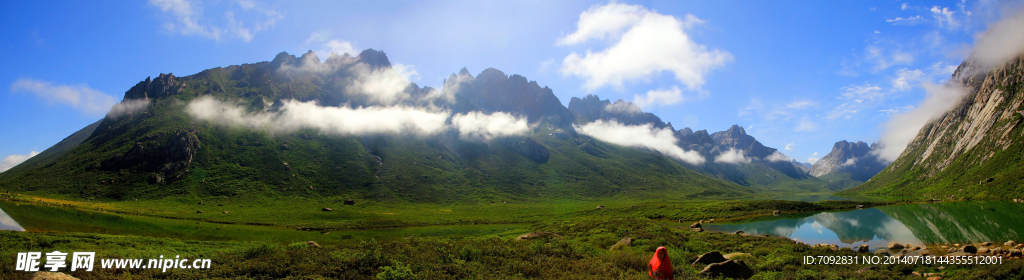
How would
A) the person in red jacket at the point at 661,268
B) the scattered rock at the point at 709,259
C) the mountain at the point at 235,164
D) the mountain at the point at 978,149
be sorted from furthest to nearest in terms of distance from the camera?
1. the mountain at the point at 235,164
2. the mountain at the point at 978,149
3. the scattered rock at the point at 709,259
4. the person in red jacket at the point at 661,268

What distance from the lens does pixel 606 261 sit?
78.1 ft

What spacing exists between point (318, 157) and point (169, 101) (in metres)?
83.5

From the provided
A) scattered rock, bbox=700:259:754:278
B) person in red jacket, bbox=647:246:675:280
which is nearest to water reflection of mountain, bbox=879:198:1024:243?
scattered rock, bbox=700:259:754:278

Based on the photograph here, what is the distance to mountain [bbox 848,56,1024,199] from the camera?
10300 cm

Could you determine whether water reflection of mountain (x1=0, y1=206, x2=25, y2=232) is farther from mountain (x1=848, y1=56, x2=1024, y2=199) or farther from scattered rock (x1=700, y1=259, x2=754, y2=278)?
mountain (x1=848, y1=56, x2=1024, y2=199)

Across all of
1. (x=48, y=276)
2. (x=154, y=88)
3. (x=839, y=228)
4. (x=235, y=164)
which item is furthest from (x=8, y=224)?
(x=154, y=88)

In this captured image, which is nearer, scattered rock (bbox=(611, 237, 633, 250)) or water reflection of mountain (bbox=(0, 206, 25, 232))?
scattered rock (bbox=(611, 237, 633, 250))

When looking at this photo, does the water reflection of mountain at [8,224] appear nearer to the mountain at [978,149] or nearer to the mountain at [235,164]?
the mountain at [235,164]

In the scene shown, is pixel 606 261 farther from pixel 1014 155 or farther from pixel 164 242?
pixel 1014 155

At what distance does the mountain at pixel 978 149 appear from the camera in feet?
338

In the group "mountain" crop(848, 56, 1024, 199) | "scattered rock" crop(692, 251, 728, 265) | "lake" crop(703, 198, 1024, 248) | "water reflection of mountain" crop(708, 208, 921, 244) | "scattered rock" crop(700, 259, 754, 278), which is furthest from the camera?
"mountain" crop(848, 56, 1024, 199)

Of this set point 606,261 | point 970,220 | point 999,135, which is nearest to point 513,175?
point 970,220

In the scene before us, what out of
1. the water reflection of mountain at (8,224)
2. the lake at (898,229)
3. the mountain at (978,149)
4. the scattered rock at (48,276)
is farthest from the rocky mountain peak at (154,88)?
the mountain at (978,149)

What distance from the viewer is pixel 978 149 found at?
133 m
